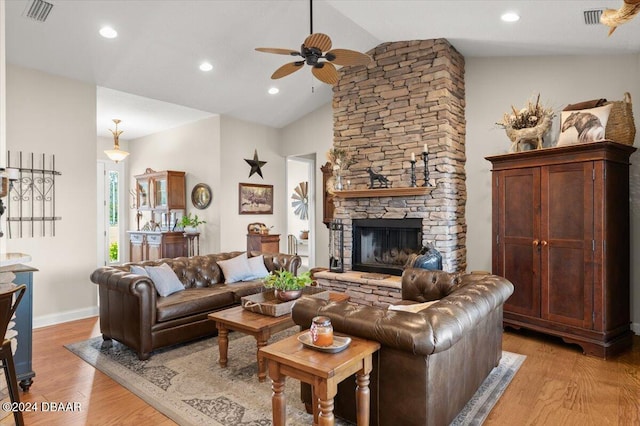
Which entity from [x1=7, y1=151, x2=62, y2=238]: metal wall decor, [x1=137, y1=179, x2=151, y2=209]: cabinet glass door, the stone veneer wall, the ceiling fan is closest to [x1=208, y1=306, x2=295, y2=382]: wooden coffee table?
the ceiling fan

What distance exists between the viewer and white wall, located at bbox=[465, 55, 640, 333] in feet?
13.9

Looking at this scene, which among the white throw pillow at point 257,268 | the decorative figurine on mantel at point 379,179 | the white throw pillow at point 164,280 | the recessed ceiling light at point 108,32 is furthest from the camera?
the decorative figurine on mantel at point 379,179

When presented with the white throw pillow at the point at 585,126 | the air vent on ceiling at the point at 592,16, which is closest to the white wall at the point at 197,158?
the white throw pillow at the point at 585,126

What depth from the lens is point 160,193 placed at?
7.82m

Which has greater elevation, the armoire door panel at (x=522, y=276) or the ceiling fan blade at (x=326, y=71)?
the ceiling fan blade at (x=326, y=71)

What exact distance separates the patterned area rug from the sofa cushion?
0.36m

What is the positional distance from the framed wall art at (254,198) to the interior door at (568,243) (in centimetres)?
512

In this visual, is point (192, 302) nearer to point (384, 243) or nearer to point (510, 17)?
point (384, 243)

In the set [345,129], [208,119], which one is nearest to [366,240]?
[345,129]

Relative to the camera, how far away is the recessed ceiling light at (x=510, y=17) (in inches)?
151

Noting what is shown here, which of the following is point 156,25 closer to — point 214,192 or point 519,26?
point 214,192

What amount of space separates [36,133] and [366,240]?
185 inches

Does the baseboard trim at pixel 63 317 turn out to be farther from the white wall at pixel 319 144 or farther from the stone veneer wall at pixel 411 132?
the white wall at pixel 319 144

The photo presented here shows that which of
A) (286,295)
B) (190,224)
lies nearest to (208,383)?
(286,295)
